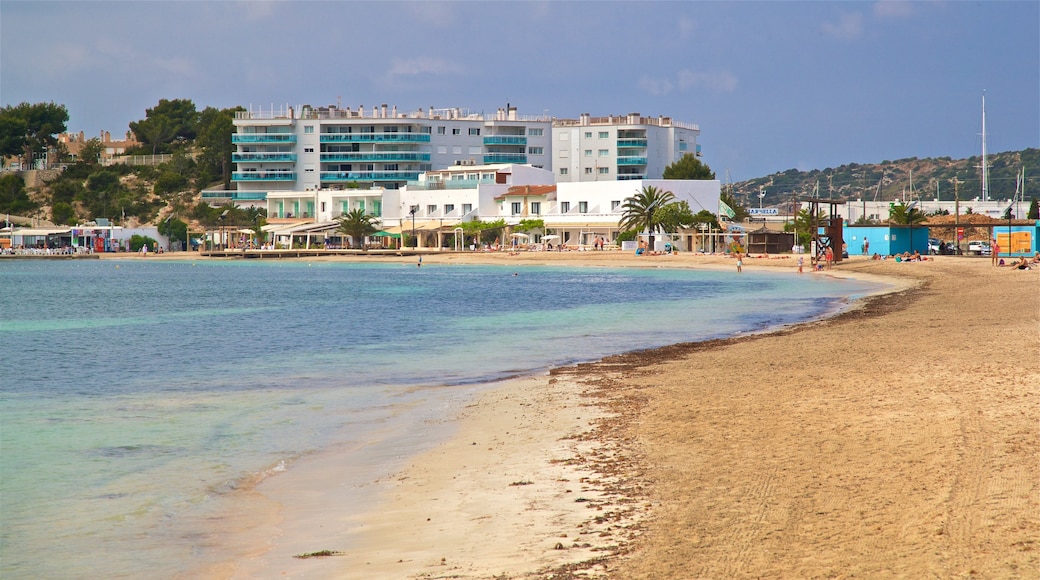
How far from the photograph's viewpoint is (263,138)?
11888cm

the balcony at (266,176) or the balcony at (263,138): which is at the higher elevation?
the balcony at (263,138)

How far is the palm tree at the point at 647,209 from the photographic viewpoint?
79438 mm

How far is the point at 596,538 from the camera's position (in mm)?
6719

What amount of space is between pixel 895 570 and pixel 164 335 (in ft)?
84.3

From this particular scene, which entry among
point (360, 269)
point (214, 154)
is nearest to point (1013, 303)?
point (360, 269)

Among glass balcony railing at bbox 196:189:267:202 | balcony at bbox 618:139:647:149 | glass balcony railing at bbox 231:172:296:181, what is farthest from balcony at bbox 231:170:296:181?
balcony at bbox 618:139:647:149

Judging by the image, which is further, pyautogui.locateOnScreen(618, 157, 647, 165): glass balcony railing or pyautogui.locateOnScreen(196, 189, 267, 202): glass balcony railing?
→ pyautogui.locateOnScreen(196, 189, 267, 202): glass balcony railing

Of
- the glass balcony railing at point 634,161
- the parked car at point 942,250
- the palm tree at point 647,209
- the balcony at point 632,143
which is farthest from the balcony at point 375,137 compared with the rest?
the parked car at point 942,250

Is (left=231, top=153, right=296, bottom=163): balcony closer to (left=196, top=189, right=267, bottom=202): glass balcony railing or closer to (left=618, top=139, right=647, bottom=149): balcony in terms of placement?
(left=196, top=189, right=267, bottom=202): glass balcony railing

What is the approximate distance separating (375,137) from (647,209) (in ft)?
152

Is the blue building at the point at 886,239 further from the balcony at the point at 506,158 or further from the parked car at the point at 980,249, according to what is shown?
the balcony at the point at 506,158

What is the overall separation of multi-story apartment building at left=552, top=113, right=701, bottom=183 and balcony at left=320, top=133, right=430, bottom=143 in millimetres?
16216

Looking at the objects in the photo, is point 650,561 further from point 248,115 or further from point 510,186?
point 248,115

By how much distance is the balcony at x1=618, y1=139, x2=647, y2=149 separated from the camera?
11312 centimetres
